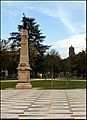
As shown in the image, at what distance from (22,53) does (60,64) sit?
51.6 m

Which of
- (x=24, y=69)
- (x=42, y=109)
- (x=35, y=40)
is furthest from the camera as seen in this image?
(x=35, y=40)

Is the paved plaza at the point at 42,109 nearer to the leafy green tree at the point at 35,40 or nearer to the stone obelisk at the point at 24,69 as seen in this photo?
the stone obelisk at the point at 24,69

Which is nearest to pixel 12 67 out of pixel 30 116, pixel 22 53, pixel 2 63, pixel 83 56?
pixel 2 63

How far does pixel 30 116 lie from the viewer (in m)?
12.0

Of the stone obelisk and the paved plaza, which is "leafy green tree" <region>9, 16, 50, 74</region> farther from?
the paved plaza

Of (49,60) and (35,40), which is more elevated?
(35,40)

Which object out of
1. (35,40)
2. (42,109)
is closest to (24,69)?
(42,109)

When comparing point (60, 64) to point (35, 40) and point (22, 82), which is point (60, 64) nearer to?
point (35, 40)

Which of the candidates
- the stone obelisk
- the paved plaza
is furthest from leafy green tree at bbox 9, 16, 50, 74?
the paved plaza

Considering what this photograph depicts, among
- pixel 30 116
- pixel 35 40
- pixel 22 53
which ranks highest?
pixel 35 40

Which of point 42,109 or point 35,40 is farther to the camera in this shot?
point 35,40

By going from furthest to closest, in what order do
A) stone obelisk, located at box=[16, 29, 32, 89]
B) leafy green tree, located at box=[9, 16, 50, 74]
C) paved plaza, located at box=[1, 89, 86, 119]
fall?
leafy green tree, located at box=[9, 16, 50, 74], stone obelisk, located at box=[16, 29, 32, 89], paved plaza, located at box=[1, 89, 86, 119]

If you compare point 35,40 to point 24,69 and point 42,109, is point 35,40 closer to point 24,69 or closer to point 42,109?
point 24,69

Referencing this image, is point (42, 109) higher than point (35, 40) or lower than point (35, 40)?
lower
